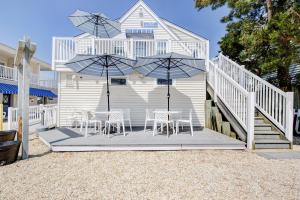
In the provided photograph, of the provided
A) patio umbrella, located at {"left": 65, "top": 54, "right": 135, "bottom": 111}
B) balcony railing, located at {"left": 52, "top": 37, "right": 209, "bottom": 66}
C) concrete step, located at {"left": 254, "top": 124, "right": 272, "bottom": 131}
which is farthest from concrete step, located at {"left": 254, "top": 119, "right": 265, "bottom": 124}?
patio umbrella, located at {"left": 65, "top": 54, "right": 135, "bottom": 111}

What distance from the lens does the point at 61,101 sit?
9.48 metres

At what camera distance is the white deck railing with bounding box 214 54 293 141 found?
628cm

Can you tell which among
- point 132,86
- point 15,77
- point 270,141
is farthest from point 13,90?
point 270,141

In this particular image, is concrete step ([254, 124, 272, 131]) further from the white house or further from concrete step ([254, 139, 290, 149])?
the white house

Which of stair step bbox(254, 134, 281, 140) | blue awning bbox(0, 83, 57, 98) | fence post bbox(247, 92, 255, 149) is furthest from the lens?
blue awning bbox(0, 83, 57, 98)

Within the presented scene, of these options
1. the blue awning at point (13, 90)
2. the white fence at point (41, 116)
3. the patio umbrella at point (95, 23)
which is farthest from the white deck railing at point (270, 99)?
the blue awning at point (13, 90)

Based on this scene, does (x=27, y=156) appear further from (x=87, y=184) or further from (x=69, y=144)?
(x=87, y=184)

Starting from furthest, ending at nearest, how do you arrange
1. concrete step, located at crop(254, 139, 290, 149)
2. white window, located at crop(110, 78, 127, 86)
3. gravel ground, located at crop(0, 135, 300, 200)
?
white window, located at crop(110, 78, 127, 86)
concrete step, located at crop(254, 139, 290, 149)
gravel ground, located at crop(0, 135, 300, 200)

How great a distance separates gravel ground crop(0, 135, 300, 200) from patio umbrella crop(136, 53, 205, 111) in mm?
3326

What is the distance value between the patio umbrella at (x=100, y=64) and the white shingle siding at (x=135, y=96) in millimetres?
1686

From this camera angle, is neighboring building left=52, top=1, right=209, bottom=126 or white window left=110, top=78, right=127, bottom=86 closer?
neighboring building left=52, top=1, right=209, bottom=126

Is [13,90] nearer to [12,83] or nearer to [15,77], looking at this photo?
[12,83]

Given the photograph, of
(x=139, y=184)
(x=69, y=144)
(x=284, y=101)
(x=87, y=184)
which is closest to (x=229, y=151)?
(x=284, y=101)

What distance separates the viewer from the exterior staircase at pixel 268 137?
6.13 meters
